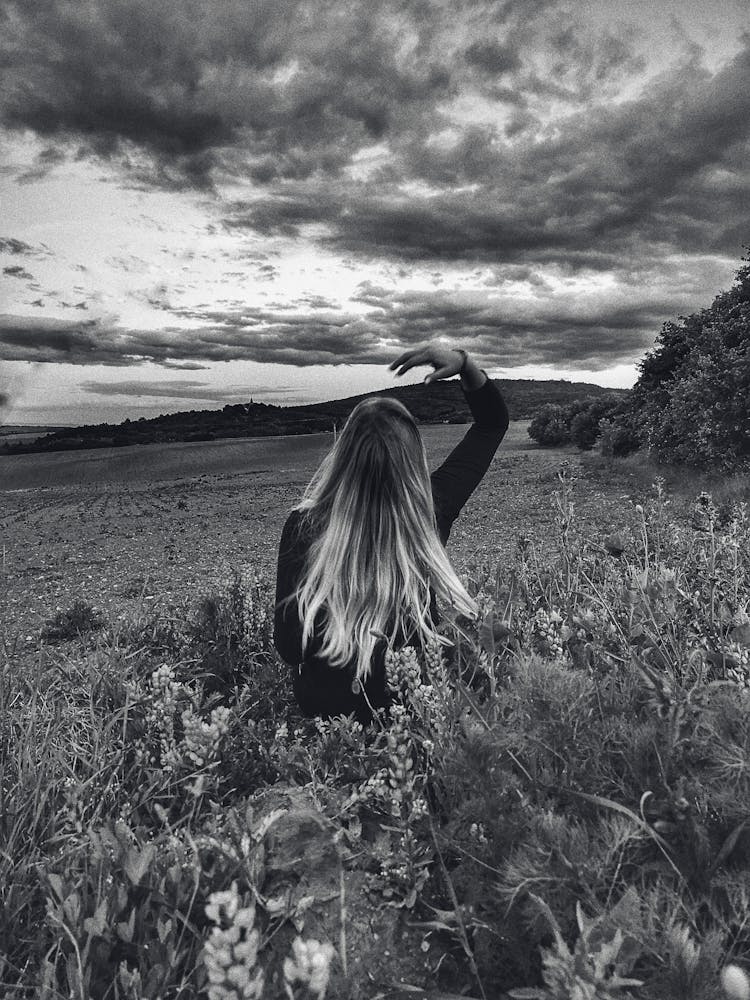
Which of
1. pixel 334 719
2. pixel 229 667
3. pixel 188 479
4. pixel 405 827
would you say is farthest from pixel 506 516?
pixel 188 479

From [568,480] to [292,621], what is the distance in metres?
2.04

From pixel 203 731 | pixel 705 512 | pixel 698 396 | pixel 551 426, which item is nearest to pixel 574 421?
pixel 551 426

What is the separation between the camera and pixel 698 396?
13.6 meters

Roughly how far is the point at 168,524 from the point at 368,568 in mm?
Answer: 9259

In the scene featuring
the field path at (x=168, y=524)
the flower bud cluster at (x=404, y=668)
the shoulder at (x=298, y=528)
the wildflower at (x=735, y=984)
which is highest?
the shoulder at (x=298, y=528)

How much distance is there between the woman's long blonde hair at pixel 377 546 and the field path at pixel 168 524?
1919 millimetres

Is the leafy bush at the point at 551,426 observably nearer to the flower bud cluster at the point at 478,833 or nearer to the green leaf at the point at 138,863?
the flower bud cluster at the point at 478,833

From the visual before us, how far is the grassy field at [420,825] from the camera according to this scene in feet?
5.56

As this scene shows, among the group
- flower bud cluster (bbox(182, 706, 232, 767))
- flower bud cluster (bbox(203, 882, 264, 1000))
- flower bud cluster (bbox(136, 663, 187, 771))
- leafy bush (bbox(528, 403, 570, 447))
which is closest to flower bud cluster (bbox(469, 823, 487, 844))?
flower bud cluster (bbox(182, 706, 232, 767))

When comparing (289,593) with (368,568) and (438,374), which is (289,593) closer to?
(368,568)

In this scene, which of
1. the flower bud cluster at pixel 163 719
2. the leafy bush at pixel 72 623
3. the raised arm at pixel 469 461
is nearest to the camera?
the flower bud cluster at pixel 163 719

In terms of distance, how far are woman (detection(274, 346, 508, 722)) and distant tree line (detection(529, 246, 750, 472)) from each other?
11052 mm

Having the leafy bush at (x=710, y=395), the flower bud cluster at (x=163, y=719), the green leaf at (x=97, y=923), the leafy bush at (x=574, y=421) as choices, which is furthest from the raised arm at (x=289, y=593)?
the leafy bush at (x=574, y=421)

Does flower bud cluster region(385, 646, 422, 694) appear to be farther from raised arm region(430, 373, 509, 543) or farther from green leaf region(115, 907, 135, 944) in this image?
Answer: raised arm region(430, 373, 509, 543)
